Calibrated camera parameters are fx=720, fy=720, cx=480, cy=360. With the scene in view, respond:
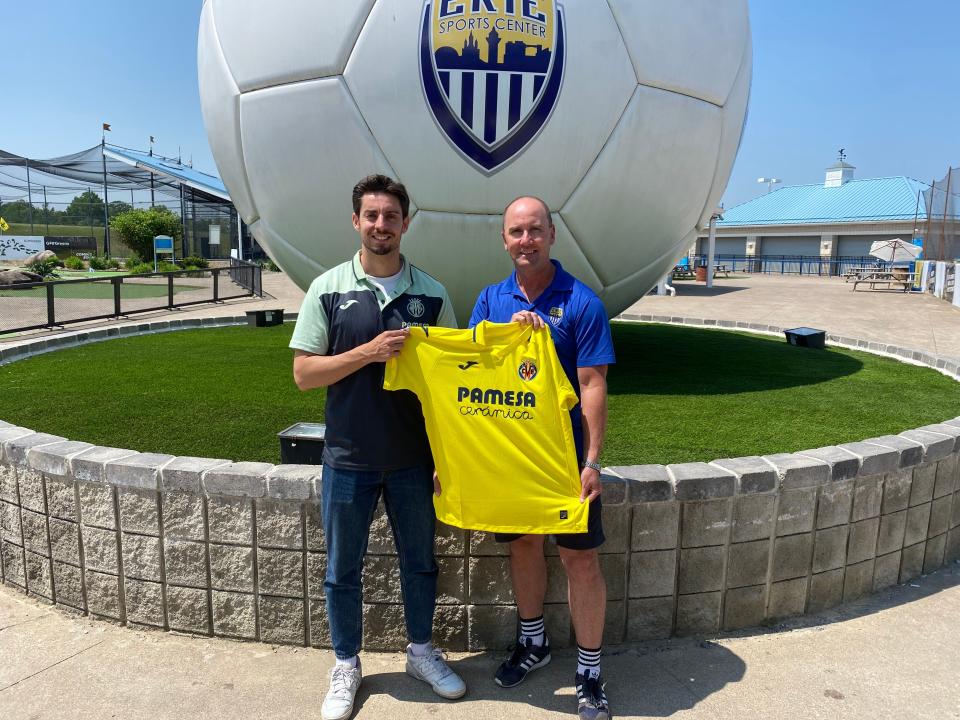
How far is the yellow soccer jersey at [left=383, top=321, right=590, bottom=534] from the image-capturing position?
2.03m

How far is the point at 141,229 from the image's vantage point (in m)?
37.8

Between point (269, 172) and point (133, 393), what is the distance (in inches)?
66.8

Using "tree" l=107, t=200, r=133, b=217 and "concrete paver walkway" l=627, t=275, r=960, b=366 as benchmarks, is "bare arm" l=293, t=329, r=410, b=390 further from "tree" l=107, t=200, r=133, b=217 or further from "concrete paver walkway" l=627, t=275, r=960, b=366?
"tree" l=107, t=200, r=133, b=217

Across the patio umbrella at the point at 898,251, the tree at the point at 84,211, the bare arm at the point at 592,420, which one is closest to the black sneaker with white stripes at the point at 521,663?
the bare arm at the point at 592,420

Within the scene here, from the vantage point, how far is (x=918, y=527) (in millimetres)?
3082

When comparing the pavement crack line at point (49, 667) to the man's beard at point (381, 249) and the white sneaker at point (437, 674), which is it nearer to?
the white sneaker at point (437, 674)

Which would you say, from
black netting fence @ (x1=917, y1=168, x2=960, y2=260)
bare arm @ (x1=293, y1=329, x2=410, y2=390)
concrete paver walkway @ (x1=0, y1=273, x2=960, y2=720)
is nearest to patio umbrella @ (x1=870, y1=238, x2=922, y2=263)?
black netting fence @ (x1=917, y1=168, x2=960, y2=260)

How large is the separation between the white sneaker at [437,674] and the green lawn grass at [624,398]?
1309 millimetres

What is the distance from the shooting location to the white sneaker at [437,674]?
88.8 inches

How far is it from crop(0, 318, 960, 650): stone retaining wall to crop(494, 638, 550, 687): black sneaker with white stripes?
161mm

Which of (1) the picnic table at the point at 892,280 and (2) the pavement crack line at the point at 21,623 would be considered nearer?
(2) the pavement crack line at the point at 21,623

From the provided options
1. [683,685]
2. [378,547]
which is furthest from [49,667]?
[683,685]

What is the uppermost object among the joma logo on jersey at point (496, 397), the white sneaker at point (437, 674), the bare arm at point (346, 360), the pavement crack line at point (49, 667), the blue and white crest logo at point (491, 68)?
the blue and white crest logo at point (491, 68)

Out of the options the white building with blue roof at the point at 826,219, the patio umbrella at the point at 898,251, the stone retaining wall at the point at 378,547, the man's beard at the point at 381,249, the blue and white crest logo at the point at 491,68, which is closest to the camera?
the man's beard at the point at 381,249
